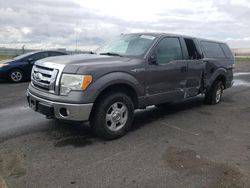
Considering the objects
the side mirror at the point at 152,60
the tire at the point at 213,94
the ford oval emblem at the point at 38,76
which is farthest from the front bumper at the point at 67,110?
the tire at the point at 213,94

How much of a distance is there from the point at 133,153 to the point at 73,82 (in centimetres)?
140

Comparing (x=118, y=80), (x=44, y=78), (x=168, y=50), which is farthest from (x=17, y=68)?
(x=118, y=80)

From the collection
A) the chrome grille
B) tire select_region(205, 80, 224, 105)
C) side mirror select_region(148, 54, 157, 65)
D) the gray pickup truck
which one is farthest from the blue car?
side mirror select_region(148, 54, 157, 65)

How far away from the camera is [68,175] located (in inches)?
128

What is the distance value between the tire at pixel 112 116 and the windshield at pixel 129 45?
1.03 meters

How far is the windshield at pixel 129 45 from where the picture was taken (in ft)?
16.7

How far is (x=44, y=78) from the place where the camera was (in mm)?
4363

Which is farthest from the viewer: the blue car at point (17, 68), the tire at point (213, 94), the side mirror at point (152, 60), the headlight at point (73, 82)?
the blue car at point (17, 68)

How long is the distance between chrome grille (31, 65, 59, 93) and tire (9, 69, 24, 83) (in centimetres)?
675

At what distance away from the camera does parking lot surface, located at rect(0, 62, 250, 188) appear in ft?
10.5

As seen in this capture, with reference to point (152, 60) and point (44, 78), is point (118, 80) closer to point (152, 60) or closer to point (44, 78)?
point (152, 60)

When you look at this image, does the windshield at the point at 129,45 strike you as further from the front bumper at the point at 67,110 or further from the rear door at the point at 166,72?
the front bumper at the point at 67,110

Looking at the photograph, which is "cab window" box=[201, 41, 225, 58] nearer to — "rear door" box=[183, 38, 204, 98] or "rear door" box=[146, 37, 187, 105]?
"rear door" box=[183, 38, 204, 98]

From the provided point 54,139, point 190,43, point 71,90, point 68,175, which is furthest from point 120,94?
point 190,43
